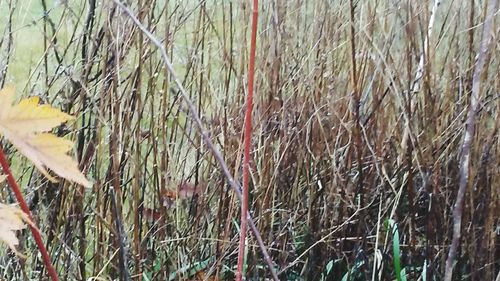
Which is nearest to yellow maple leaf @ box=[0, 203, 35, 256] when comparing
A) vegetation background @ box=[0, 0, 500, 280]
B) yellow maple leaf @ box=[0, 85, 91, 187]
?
yellow maple leaf @ box=[0, 85, 91, 187]

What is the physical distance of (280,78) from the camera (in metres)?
1.81

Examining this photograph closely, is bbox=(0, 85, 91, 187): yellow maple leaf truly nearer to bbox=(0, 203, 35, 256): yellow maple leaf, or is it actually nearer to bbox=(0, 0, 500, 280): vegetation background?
bbox=(0, 203, 35, 256): yellow maple leaf

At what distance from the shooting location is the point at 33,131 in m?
0.53

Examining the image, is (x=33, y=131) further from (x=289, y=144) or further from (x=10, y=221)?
(x=289, y=144)

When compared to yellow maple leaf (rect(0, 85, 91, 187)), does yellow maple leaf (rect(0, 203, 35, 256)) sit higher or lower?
lower

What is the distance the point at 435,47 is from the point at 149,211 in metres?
0.84

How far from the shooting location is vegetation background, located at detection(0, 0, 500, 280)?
1.69 metres

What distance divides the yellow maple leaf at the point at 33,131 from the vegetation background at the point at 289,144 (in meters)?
1.10

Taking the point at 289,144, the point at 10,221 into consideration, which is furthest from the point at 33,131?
the point at 289,144

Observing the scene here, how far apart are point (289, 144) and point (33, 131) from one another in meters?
1.27

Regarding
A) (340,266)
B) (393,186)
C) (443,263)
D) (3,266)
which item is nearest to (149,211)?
(3,266)

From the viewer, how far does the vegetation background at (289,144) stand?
5.55 feet

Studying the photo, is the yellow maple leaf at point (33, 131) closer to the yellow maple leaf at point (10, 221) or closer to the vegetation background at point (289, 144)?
the yellow maple leaf at point (10, 221)

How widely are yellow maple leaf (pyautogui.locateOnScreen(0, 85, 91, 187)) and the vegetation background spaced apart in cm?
110
